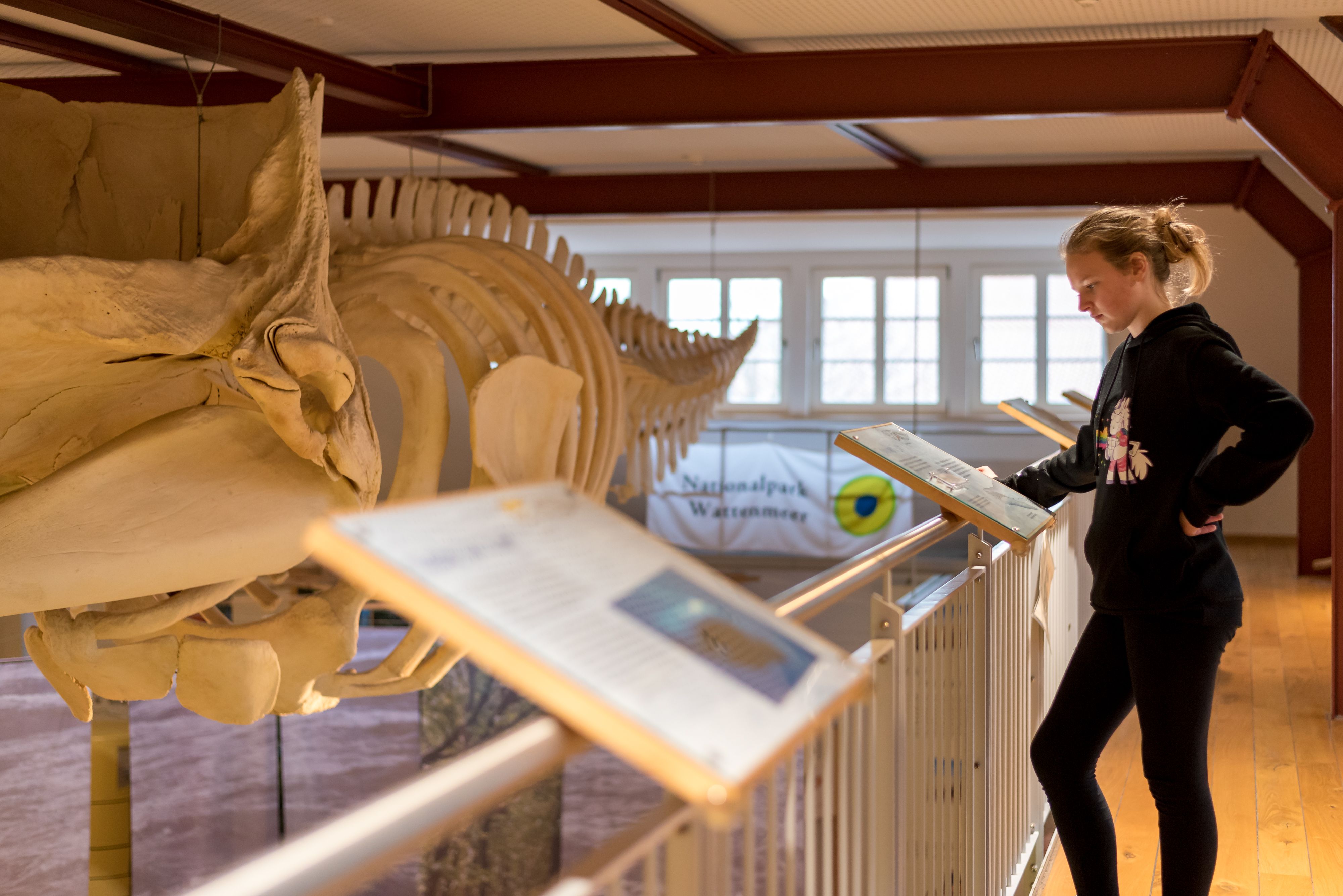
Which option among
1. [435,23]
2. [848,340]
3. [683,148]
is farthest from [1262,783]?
[848,340]

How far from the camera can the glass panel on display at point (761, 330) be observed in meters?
12.5

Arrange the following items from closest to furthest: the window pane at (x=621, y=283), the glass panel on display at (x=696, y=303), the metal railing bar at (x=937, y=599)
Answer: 1. the metal railing bar at (x=937, y=599)
2. the glass panel on display at (x=696, y=303)
3. the window pane at (x=621, y=283)

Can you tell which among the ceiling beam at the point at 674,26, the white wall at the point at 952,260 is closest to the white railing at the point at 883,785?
the ceiling beam at the point at 674,26

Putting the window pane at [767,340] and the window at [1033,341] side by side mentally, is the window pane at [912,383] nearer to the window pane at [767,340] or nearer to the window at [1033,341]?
the window at [1033,341]

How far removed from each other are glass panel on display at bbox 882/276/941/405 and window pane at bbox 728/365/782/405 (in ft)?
3.66

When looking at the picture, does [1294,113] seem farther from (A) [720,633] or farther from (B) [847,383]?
(B) [847,383]

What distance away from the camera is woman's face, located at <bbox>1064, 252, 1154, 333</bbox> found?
7.05ft

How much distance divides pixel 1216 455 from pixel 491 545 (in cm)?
154

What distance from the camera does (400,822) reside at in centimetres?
76

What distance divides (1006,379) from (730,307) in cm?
285

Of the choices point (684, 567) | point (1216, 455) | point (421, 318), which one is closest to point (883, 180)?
point (421, 318)

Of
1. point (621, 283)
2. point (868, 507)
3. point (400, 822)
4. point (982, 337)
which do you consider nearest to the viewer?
point (400, 822)

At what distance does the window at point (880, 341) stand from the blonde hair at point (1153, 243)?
391 inches

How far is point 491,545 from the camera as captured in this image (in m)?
0.84
